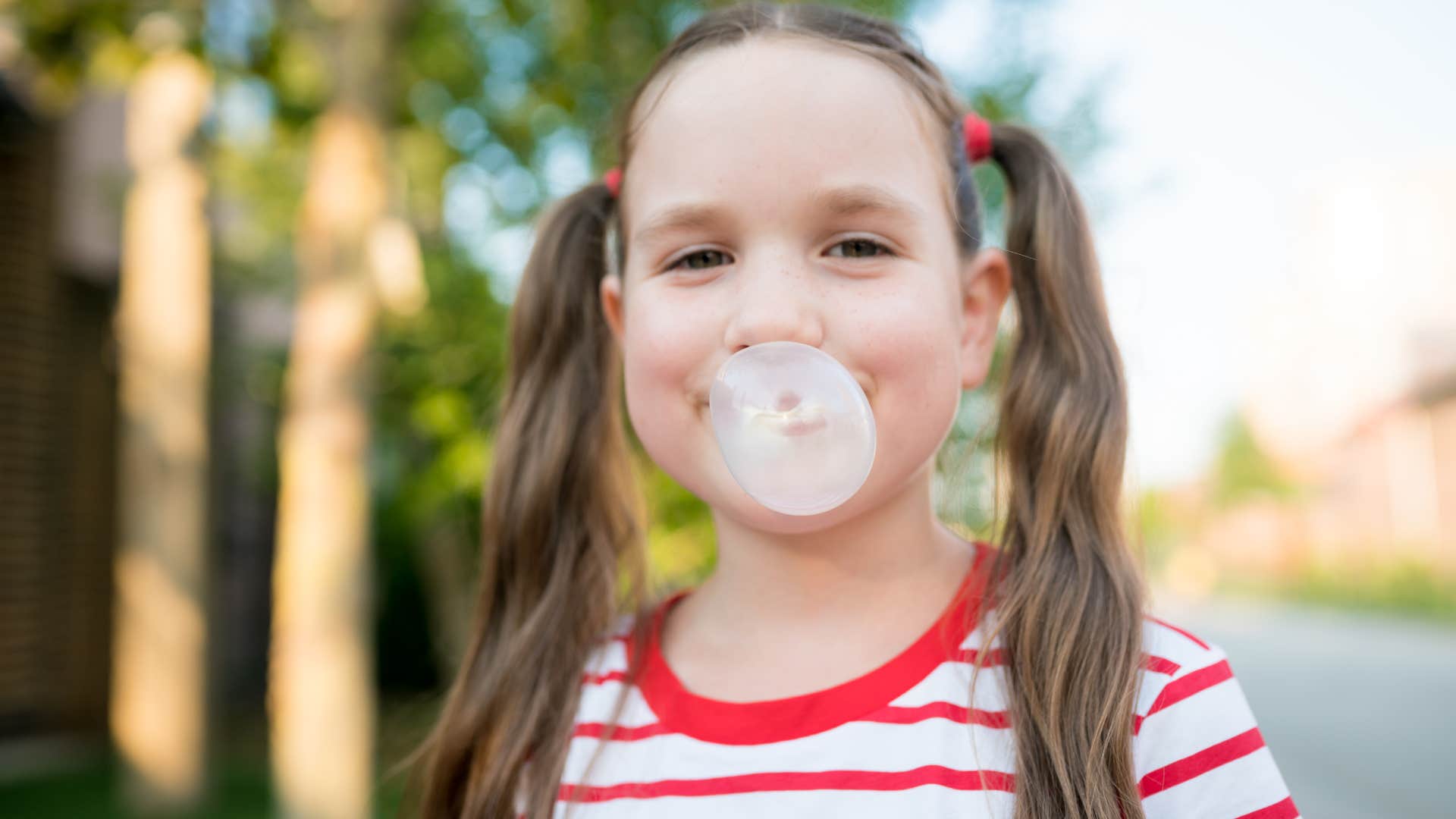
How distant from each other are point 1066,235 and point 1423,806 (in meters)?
4.26

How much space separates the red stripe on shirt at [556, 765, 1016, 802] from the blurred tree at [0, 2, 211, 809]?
4762 mm

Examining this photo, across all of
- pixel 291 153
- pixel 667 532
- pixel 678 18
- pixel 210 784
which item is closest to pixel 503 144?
pixel 678 18

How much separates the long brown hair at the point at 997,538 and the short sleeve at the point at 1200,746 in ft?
0.08

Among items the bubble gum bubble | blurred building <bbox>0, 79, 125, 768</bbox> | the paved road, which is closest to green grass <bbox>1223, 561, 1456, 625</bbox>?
the paved road

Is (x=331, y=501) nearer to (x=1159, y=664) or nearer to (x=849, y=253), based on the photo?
(x=849, y=253)

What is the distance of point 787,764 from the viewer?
1.21 metres

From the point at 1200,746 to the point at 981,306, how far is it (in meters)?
0.57

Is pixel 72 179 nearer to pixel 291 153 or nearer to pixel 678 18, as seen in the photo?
pixel 291 153

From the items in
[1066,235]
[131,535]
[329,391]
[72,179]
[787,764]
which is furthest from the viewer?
[72,179]

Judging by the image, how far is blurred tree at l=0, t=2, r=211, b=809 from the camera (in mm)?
5277

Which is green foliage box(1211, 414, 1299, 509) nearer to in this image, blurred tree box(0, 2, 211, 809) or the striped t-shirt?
blurred tree box(0, 2, 211, 809)

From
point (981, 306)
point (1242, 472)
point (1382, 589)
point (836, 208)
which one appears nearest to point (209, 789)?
point (981, 306)

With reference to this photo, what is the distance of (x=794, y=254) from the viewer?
122 centimetres

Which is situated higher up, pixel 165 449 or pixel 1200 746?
pixel 165 449
